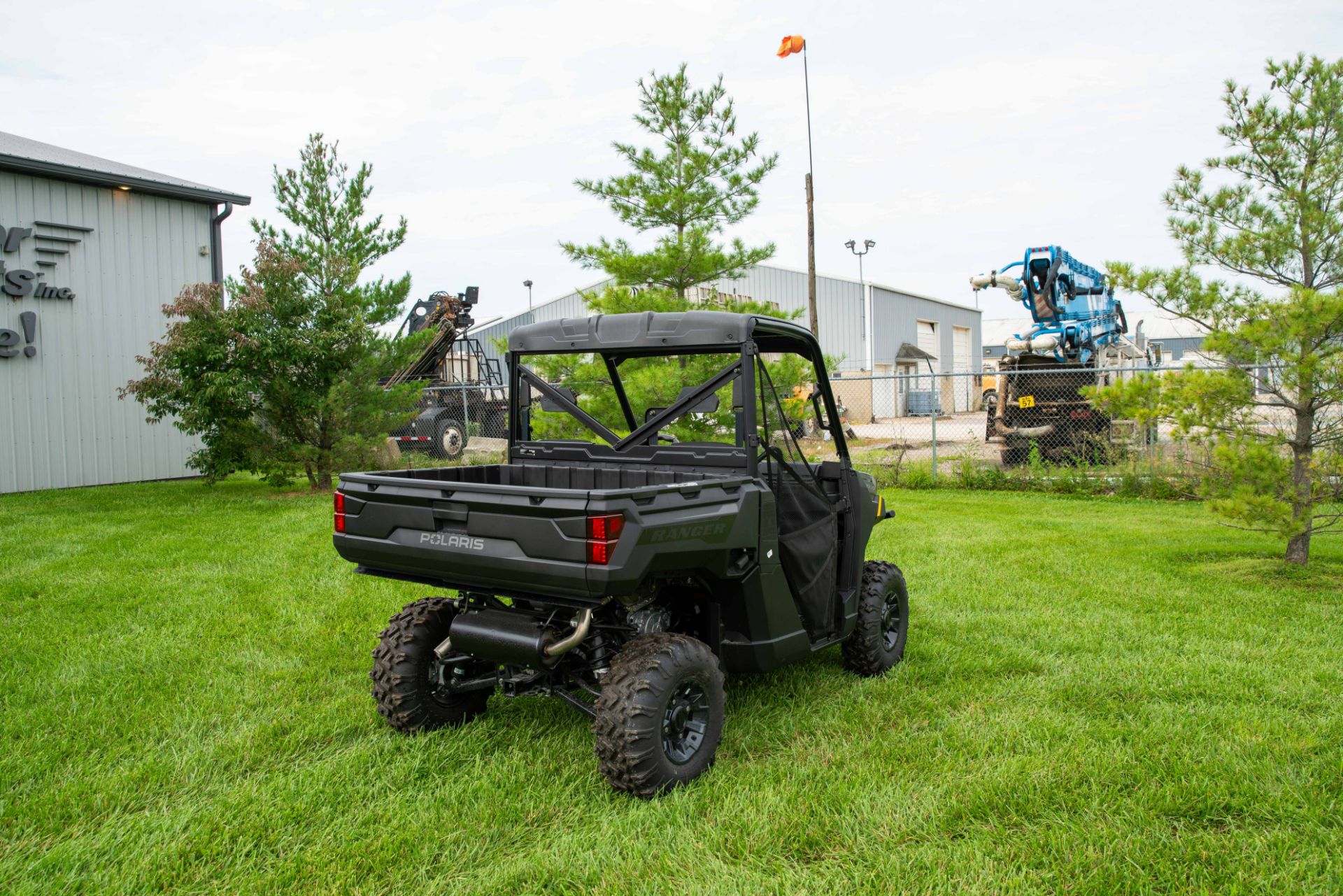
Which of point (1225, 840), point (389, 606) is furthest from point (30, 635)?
point (1225, 840)

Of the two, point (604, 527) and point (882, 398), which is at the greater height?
point (882, 398)

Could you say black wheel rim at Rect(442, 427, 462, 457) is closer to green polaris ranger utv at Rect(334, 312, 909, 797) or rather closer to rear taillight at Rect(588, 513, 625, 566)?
green polaris ranger utv at Rect(334, 312, 909, 797)

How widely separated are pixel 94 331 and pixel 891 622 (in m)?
13.6

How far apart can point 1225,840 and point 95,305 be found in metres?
15.5

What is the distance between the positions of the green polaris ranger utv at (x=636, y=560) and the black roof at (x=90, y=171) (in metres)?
12.0

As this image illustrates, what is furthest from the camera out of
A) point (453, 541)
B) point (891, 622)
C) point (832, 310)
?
point (832, 310)

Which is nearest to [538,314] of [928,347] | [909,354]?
[909,354]

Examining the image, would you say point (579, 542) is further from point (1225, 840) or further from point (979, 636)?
point (979, 636)

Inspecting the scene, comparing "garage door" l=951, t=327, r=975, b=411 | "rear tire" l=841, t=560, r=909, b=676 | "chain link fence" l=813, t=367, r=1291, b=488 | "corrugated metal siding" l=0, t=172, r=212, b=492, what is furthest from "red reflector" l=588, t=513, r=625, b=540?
"garage door" l=951, t=327, r=975, b=411

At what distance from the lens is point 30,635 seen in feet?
17.6

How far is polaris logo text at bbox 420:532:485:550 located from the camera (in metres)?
3.36

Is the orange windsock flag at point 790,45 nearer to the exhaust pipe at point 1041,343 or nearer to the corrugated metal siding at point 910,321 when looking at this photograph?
the exhaust pipe at point 1041,343

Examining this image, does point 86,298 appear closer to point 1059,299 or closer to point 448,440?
point 448,440

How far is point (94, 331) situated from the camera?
1385 centimetres
